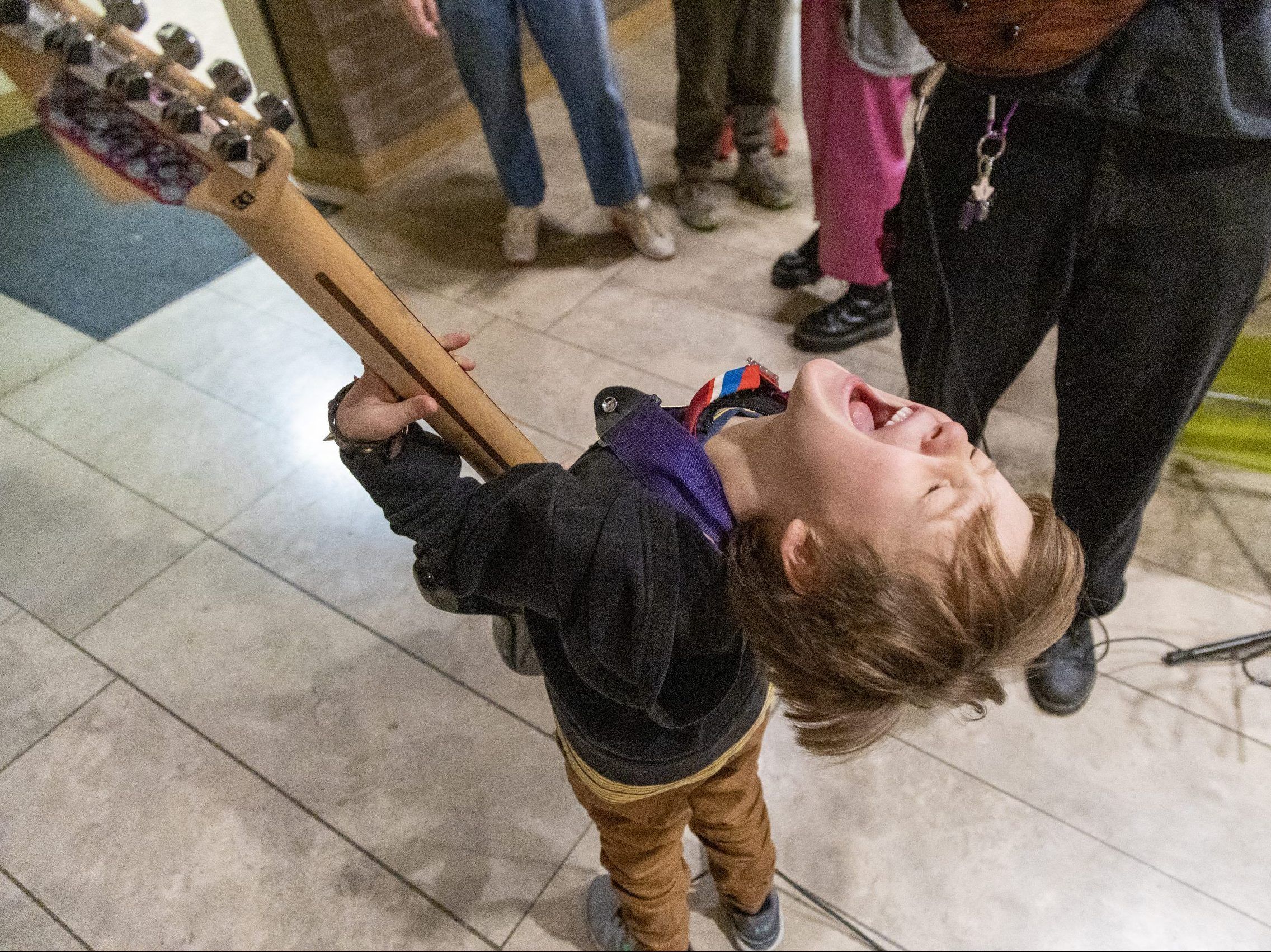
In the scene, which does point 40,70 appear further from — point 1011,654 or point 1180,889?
point 1180,889

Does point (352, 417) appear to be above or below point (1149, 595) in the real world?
above

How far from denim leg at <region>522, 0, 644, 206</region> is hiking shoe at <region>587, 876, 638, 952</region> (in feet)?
5.55

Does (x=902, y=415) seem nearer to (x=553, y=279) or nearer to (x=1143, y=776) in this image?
(x=1143, y=776)

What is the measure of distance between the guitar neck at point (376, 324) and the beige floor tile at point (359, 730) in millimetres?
705

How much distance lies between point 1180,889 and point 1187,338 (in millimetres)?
777

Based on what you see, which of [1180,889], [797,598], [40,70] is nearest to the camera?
[40,70]

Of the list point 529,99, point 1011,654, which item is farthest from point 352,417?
point 529,99

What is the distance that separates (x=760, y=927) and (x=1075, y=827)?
0.50 m

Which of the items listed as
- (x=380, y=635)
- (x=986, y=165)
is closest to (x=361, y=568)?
(x=380, y=635)

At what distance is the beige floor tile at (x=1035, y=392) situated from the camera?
1755 mm

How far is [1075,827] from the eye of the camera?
3.86ft

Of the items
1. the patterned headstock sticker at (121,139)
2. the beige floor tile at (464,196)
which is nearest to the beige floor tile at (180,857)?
the patterned headstock sticker at (121,139)

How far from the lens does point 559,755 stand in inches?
50.1

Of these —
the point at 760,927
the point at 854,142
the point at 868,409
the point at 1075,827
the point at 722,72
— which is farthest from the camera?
the point at 722,72
